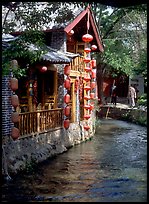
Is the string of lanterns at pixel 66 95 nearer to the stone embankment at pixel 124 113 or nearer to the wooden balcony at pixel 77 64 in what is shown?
the wooden balcony at pixel 77 64

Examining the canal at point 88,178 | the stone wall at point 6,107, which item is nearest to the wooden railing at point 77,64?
the canal at point 88,178

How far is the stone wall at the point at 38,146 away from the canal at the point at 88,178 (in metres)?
0.28

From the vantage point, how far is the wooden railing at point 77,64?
1503 cm

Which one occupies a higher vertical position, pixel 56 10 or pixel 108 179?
pixel 56 10

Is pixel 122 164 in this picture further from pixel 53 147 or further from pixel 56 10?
pixel 56 10

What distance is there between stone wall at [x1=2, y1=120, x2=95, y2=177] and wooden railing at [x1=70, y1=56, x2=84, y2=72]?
91.7 inches

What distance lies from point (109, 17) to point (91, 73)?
31.5 ft

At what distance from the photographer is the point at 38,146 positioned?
38.2 ft

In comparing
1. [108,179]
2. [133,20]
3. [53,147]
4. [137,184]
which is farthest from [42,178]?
[133,20]

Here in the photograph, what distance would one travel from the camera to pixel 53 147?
12648mm

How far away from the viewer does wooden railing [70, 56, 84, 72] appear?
15.0m

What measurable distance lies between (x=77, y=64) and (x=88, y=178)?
713 cm

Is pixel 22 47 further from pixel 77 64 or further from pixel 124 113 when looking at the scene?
pixel 124 113

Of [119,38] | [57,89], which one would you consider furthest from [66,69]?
[119,38]
